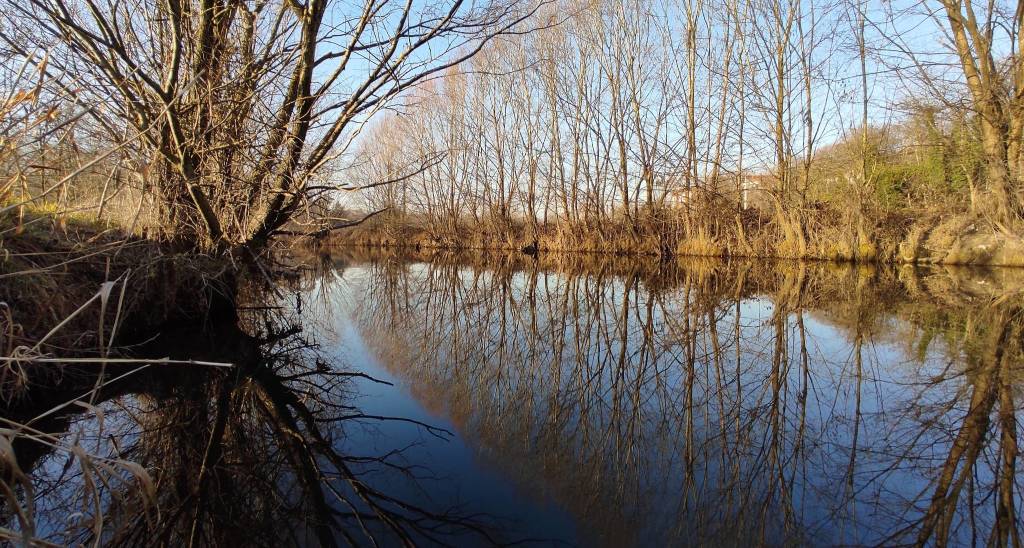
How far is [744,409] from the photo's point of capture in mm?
2645

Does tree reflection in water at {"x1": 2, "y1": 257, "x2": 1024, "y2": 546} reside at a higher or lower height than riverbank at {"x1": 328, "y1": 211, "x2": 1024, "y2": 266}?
lower

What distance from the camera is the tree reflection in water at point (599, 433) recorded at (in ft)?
5.37

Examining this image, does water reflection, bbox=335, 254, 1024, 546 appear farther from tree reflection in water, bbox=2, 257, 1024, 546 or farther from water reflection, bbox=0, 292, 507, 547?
water reflection, bbox=0, 292, 507, 547

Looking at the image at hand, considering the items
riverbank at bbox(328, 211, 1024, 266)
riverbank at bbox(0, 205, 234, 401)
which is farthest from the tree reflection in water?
riverbank at bbox(328, 211, 1024, 266)

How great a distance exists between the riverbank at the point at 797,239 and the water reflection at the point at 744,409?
605 cm

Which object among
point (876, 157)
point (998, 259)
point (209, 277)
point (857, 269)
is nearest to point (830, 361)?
point (209, 277)

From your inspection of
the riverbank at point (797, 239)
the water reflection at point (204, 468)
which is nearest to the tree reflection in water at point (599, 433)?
the water reflection at point (204, 468)

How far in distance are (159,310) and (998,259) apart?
48.5 ft

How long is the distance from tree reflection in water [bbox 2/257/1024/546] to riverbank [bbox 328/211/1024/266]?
6951mm

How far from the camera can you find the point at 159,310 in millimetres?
4152

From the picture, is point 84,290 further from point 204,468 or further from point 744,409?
point 744,409

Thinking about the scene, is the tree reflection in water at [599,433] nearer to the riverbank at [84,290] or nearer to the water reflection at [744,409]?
the water reflection at [744,409]

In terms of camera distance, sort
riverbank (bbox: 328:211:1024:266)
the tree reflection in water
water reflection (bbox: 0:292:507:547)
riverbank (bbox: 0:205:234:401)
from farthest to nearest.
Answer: riverbank (bbox: 328:211:1024:266), riverbank (bbox: 0:205:234:401), the tree reflection in water, water reflection (bbox: 0:292:507:547)

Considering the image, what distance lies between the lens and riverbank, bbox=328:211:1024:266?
1023 centimetres
